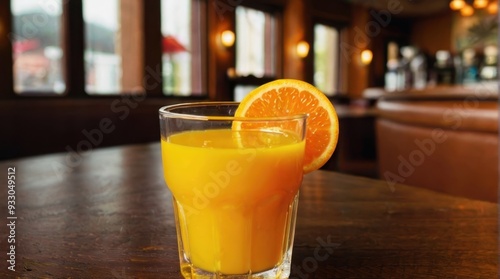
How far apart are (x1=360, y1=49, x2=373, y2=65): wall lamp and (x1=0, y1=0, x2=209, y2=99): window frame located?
16.8 feet

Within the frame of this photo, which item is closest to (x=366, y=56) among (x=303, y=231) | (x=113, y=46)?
(x=113, y=46)

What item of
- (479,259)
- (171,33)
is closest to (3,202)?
(479,259)

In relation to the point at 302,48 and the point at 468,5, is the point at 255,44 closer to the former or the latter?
the point at 302,48

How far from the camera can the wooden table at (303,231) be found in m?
0.53

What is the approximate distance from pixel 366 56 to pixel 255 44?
12.5ft

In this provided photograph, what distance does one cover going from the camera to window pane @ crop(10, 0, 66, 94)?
15.0ft

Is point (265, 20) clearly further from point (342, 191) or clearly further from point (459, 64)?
point (342, 191)

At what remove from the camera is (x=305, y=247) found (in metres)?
0.61

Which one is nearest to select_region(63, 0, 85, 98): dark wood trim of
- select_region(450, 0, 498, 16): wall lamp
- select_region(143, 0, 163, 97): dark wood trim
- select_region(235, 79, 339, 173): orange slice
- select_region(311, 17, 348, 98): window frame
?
select_region(143, 0, 163, 97): dark wood trim

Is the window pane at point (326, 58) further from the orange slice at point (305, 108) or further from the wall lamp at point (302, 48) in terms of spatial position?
the orange slice at point (305, 108)

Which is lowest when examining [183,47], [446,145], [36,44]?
[446,145]

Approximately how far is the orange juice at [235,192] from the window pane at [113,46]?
17.5 feet

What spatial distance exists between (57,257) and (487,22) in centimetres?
1268

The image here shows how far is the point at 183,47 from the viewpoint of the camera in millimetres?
6727
